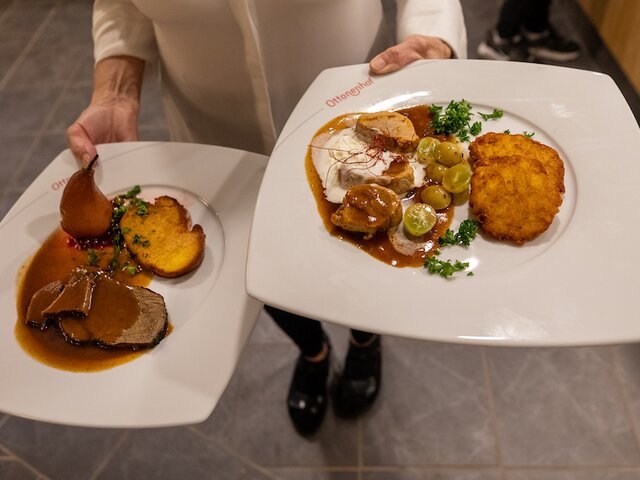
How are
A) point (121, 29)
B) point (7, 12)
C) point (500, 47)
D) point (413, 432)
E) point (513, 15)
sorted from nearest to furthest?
point (121, 29) < point (413, 432) < point (513, 15) < point (500, 47) < point (7, 12)

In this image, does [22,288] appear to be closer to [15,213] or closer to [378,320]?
[15,213]

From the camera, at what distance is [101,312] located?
1227mm

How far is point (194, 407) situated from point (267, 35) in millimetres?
986

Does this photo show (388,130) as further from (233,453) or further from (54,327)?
(233,453)

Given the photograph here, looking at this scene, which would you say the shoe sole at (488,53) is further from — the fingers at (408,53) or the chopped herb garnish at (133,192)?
the chopped herb garnish at (133,192)

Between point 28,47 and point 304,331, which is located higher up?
point 304,331

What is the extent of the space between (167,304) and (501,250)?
2.57 ft

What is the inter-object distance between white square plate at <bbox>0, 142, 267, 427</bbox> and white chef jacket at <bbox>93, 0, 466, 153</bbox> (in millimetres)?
215

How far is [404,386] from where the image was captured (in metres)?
2.34

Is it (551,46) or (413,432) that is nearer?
(413,432)

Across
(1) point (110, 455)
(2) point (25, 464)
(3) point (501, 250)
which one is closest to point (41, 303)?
(3) point (501, 250)

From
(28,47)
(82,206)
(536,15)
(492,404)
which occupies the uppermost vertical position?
(82,206)

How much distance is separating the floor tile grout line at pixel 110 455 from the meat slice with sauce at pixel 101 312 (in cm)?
128

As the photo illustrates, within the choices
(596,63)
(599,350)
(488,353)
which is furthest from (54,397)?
(596,63)
